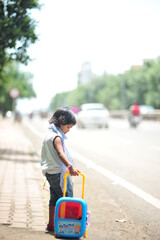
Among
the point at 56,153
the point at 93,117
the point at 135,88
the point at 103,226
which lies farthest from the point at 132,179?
the point at 135,88

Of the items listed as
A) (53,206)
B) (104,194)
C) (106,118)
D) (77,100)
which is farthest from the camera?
(77,100)

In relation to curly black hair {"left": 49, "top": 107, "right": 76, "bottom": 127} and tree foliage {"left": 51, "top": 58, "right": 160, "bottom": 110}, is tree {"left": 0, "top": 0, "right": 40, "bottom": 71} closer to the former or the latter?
curly black hair {"left": 49, "top": 107, "right": 76, "bottom": 127}

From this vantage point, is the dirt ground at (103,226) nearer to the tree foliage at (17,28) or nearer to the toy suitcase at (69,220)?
the toy suitcase at (69,220)

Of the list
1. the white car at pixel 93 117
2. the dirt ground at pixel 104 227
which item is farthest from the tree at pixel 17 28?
the white car at pixel 93 117

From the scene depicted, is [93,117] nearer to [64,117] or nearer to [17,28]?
[17,28]

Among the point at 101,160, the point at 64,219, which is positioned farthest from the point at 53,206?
the point at 101,160

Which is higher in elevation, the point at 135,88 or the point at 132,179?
the point at 135,88

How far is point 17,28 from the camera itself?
12.8m

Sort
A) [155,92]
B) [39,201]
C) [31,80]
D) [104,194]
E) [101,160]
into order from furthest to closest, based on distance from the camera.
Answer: [31,80] < [155,92] < [101,160] < [104,194] < [39,201]

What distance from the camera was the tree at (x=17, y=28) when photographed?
1266cm

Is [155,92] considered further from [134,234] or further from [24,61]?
[134,234]

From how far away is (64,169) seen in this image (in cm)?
502

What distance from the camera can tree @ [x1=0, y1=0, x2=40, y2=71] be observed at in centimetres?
1266

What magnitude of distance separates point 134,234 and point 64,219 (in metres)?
0.86
